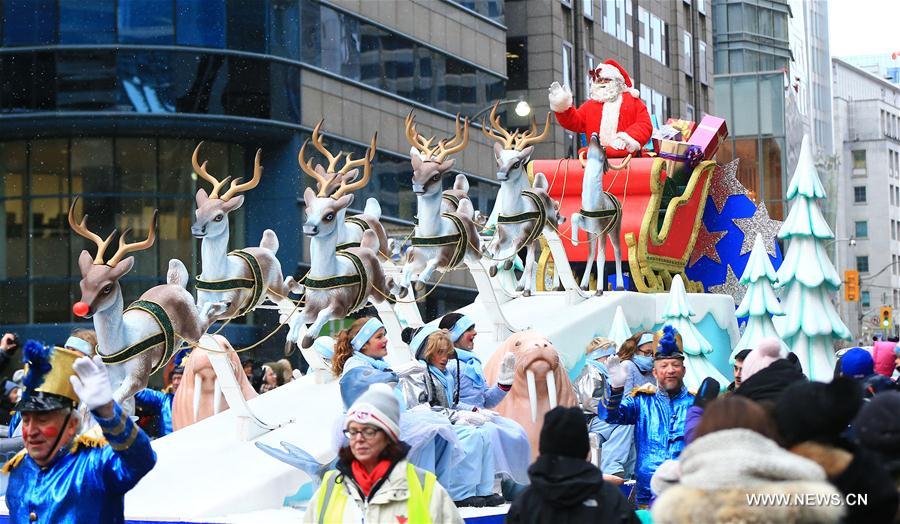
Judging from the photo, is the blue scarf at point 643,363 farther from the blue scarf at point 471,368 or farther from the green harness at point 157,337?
the green harness at point 157,337

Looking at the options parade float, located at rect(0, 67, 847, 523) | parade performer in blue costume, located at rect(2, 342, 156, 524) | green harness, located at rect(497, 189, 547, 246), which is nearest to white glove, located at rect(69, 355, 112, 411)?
parade performer in blue costume, located at rect(2, 342, 156, 524)

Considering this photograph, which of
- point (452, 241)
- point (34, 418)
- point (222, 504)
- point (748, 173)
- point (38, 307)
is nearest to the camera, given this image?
point (34, 418)

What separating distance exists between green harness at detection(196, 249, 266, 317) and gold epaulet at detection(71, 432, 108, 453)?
6.91 m

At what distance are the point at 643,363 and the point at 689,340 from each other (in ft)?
18.2

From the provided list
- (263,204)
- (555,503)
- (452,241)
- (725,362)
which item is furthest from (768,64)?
(555,503)

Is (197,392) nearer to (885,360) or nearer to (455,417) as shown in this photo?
(455,417)

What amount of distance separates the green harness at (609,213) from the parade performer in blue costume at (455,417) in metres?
7.88

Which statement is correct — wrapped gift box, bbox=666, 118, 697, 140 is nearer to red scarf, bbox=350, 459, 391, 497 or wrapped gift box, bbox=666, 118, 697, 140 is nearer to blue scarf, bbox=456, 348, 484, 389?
blue scarf, bbox=456, 348, 484, 389

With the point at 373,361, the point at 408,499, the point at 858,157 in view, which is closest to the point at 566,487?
the point at 408,499

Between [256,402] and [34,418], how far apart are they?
8.06 meters

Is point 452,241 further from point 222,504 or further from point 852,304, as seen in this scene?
point 852,304

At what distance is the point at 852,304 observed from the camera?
96.8 meters

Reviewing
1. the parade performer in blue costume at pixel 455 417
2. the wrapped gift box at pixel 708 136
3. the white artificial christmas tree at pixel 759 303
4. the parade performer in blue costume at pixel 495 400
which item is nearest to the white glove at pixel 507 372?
the parade performer in blue costume at pixel 495 400

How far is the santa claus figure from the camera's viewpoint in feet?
66.4
